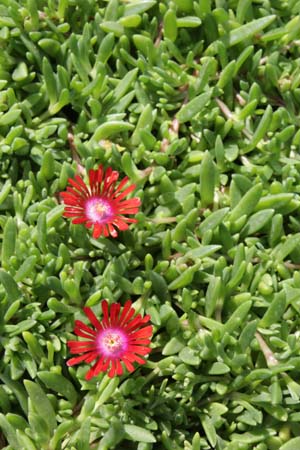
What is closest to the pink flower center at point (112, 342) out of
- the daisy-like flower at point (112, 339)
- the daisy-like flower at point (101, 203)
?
the daisy-like flower at point (112, 339)

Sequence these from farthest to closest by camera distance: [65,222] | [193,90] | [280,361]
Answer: [193,90]
[65,222]
[280,361]

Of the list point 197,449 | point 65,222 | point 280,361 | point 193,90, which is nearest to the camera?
point 197,449

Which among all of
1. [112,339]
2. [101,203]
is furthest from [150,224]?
[112,339]

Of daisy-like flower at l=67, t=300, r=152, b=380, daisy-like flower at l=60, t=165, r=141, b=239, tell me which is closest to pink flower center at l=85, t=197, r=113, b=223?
daisy-like flower at l=60, t=165, r=141, b=239

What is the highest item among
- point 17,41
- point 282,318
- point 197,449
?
point 17,41

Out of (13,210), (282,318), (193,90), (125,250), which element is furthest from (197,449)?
(193,90)

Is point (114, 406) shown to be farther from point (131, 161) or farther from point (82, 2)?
point (82, 2)

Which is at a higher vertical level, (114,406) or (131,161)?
(131,161)
